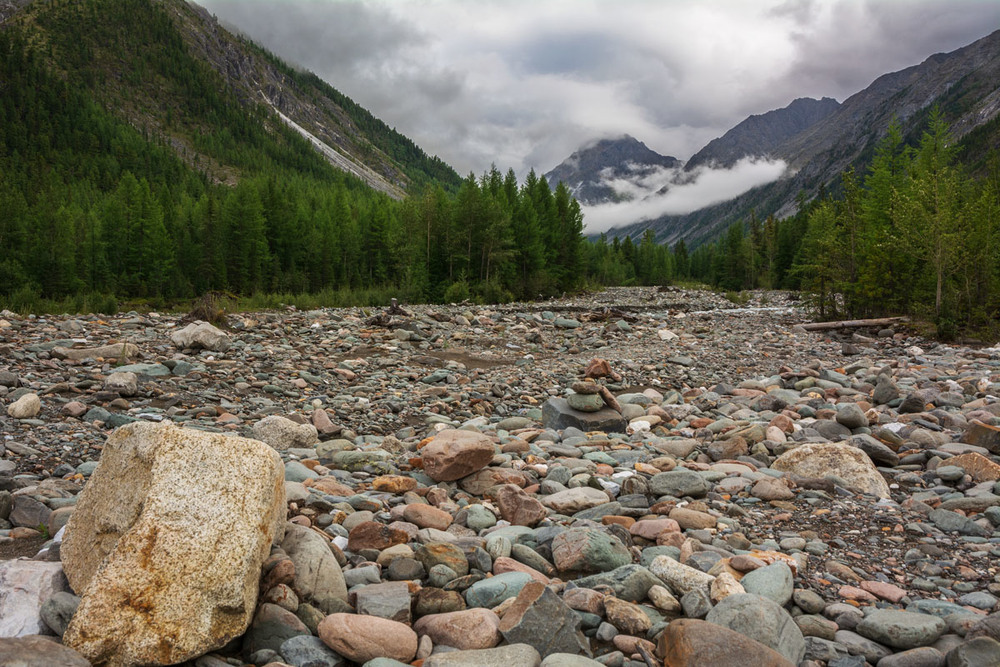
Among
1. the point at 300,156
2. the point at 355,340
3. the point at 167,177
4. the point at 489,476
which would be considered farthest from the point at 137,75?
the point at 489,476

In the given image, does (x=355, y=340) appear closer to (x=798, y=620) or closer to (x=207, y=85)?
(x=798, y=620)

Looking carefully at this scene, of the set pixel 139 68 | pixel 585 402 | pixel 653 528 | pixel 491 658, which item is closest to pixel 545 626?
pixel 491 658

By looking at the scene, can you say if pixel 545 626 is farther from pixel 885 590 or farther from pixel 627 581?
pixel 885 590

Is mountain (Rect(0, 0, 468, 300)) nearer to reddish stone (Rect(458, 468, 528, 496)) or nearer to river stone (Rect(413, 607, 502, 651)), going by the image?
reddish stone (Rect(458, 468, 528, 496))

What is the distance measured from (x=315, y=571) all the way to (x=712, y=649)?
84.9 inches

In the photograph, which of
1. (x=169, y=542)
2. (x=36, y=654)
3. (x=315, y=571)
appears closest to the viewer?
(x=36, y=654)

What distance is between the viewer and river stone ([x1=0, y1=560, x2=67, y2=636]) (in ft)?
8.50

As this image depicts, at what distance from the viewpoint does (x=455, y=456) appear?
18.3 ft

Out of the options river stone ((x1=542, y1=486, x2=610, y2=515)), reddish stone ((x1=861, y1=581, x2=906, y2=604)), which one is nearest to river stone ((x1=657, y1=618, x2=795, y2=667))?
reddish stone ((x1=861, y1=581, x2=906, y2=604))

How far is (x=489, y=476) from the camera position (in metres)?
5.67

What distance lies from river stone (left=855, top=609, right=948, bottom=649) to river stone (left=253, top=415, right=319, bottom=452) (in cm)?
601

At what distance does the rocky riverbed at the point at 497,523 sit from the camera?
8.79ft

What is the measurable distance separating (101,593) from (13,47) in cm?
17192

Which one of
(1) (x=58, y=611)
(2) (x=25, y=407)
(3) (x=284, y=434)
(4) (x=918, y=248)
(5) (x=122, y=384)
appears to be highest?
(4) (x=918, y=248)
